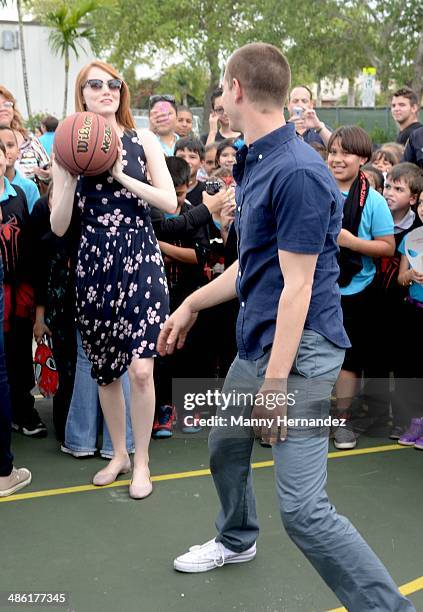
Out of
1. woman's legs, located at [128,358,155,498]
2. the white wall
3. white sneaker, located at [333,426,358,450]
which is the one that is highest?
the white wall

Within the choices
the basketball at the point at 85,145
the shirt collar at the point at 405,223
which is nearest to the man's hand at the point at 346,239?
the shirt collar at the point at 405,223

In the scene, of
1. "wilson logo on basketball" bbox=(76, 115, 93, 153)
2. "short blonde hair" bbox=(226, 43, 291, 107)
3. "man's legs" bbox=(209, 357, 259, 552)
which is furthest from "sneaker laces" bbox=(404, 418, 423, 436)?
"short blonde hair" bbox=(226, 43, 291, 107)

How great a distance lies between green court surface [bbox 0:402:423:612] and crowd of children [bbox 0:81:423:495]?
278 mm

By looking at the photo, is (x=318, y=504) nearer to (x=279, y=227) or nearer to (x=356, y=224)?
(x=279, y=227)

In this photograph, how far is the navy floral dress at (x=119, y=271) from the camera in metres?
4.71

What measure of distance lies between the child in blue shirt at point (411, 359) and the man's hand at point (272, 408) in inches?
109

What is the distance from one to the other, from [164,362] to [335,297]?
3.00 m

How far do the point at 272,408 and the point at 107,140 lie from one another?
81.5 inches

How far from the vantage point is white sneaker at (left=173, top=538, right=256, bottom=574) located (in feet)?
12.8

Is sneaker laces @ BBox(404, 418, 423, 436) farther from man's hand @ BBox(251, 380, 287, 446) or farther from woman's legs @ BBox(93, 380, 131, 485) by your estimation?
man's hand @ BBox(251, 380, 287, 446)

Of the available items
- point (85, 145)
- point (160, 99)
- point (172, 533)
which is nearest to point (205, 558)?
point (172, 533)

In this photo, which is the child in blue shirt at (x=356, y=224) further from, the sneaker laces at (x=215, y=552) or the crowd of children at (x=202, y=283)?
the sneaker laces at (x=215, y=552)

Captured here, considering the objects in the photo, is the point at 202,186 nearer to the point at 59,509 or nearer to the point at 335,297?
the point at 59,509

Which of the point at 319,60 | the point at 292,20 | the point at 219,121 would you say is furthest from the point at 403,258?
the point at 319,60
